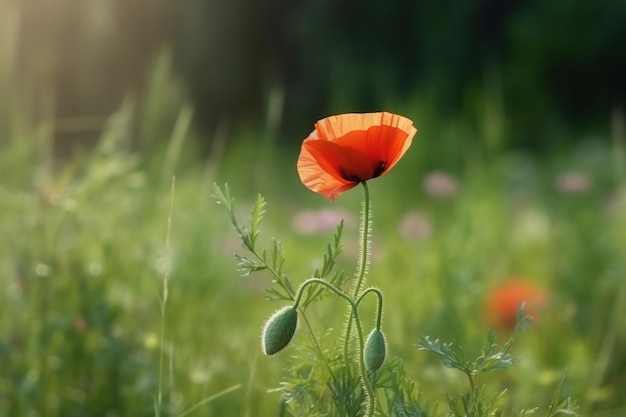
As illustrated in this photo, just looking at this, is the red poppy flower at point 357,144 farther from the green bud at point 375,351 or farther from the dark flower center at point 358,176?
the green bud at point 375,351

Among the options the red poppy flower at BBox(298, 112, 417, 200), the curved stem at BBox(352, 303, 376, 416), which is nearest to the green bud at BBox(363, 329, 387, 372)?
the curved stem at BBox(352, 303, 376, 416)

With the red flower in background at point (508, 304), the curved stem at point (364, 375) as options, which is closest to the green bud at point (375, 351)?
the curved stem at point (364, 375)

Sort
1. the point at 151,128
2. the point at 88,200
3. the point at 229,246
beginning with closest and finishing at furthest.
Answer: the point at 88,200, the point at 151,128, the point at 229,246

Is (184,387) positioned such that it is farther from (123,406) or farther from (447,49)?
(447,49)

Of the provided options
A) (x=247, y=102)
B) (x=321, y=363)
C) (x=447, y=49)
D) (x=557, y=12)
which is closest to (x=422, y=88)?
(x=447, y=49)

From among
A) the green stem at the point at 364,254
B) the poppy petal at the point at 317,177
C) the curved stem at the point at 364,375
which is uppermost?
the poppy petal at the point at 317,177

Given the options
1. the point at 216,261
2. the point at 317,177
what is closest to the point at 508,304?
the point at 216,261

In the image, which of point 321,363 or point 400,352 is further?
point 400,352

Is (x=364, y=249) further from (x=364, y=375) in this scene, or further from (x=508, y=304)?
(x=508, y=304)
